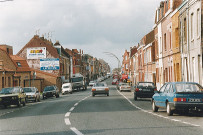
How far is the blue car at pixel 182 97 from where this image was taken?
14234 millimetres

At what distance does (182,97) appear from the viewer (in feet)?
46.8

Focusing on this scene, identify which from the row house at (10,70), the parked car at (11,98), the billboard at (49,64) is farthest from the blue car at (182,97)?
the billboard at (49,64)

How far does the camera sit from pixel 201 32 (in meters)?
24.2

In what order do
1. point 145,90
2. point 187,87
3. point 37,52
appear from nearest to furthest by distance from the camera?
point 187,87
point 145,90
point 37,52

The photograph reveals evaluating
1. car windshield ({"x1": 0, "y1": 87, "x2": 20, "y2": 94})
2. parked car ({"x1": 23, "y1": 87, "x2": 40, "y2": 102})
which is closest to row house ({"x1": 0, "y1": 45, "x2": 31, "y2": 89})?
parked car ({"x1": 23, "y1": 87, "x2": 40, "y2": 102})

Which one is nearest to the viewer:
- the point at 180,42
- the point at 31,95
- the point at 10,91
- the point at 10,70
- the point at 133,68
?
the point at 10,91

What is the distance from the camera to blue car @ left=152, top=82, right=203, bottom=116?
14.2 metres

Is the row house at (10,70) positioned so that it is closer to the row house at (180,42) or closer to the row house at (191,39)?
the row house at (180,42)

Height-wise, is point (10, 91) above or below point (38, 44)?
below

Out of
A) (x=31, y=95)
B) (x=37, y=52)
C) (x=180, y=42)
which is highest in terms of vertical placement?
(x=37, y=52)

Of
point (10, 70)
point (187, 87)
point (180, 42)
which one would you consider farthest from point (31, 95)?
point (187, 87)

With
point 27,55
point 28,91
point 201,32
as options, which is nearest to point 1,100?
point 28,91

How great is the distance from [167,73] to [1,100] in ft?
62.8

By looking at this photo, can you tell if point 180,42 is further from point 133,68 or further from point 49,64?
point 133,68
